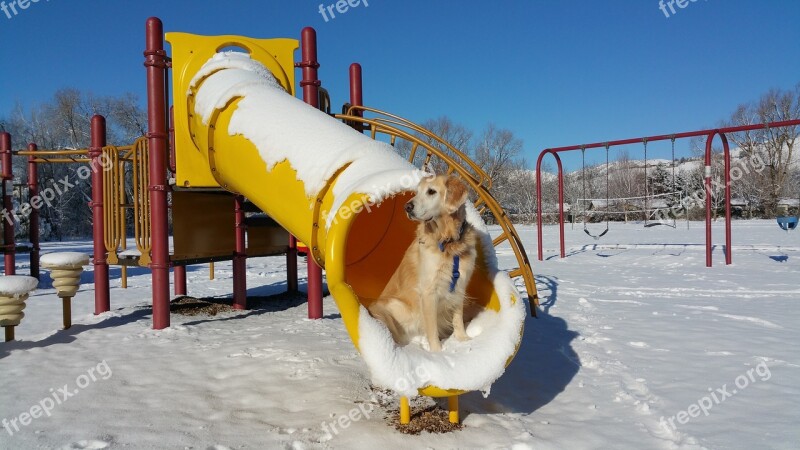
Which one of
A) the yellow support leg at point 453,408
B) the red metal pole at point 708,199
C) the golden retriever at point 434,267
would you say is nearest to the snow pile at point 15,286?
the golden retriever at point 434,267

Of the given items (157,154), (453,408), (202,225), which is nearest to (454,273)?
(453,408)

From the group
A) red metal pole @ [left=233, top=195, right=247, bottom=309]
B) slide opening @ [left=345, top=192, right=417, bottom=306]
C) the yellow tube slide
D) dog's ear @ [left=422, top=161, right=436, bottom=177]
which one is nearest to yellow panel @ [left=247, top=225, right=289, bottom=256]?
red metal pole @ [left=233, top=195, right=247, bottom=309]

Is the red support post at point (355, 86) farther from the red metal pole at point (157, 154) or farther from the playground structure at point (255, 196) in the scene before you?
the red metal pole at point (157, 154)

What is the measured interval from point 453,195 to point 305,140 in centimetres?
117

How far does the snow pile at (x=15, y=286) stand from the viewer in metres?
4.67

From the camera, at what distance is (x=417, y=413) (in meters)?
3.21

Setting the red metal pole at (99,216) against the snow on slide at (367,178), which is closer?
the snow on slide at (367,178)

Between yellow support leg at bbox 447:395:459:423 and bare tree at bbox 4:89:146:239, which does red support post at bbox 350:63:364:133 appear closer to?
yellow support leg at bbox 447:395:459:423

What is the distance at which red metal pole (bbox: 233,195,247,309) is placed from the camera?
6.99 meters

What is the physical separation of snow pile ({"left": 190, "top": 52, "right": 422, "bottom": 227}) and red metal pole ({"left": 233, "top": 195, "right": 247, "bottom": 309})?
2144mm

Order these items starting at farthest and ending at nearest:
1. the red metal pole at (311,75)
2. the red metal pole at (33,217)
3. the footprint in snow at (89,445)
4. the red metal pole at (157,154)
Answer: the red metal pole at (33,217), the red metal pole at (311,75), the red metal pole at (157,154), the footprint in snow at (89,445)

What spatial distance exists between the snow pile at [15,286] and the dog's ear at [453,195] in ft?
13.7

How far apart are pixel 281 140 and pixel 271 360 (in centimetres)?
194

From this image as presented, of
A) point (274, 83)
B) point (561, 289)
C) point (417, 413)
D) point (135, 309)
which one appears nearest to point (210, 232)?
point (135, 309)
